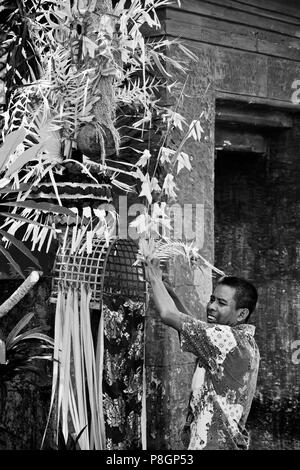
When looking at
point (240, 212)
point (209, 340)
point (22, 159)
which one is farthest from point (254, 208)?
point (22, 159)

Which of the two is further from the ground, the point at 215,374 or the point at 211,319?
the point at 211,319

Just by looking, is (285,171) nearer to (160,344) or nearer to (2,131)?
(160,344)

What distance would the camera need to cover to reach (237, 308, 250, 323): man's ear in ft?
17.9

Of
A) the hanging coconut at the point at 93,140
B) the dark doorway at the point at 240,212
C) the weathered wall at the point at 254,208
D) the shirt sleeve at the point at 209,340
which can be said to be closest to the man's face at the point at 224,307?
the shirt sleeve at the point at 209,340

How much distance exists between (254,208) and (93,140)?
9.93 feet

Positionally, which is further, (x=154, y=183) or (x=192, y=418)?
(x=154, y=183)

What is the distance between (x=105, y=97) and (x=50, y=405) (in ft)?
5.21

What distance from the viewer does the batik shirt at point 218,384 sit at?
5281 mm

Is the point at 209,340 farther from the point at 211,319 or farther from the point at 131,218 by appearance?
the point at 131,218

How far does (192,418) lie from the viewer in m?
5.39

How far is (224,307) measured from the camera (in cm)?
543
